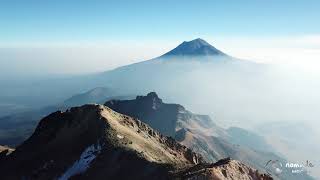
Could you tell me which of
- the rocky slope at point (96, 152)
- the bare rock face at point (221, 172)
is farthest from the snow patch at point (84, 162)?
the bare rock face at point (221, 172)

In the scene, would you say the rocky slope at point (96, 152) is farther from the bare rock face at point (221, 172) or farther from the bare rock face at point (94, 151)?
the bare rock face at point (221, 172)

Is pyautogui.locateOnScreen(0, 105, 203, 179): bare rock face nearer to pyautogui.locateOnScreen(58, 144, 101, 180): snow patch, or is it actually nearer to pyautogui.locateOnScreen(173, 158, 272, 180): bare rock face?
pyautogui.locateOnScreen(58, 144, 101, 180): snow patch

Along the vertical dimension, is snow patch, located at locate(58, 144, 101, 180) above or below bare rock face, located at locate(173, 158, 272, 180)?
below

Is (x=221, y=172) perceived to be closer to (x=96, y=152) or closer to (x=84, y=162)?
(x=96, y=152)

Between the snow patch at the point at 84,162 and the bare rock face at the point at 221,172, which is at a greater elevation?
the bare rock face at the point at 221,172

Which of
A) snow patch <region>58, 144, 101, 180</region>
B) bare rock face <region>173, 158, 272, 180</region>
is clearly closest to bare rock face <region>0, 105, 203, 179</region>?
snow patch <region>58, 144, 101, 180</region>

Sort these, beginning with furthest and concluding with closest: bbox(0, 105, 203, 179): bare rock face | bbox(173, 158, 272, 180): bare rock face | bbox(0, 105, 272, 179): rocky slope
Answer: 1. bbox(0, 105, 203, 179): bare rock face
2. bbox(0, 105, 272, 179): rocky slope
3. bbox(173, 158, 272, 180): bare rock face


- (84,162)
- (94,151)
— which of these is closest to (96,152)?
(94,151)

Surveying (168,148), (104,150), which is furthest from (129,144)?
(168,148)
